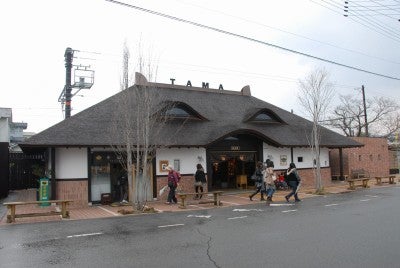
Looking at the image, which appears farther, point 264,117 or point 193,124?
point 264,117

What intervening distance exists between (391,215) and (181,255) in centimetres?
775

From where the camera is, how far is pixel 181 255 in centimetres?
746

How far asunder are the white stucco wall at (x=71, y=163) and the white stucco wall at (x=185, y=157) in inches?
140

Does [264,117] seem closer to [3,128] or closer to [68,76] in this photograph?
[68,76]

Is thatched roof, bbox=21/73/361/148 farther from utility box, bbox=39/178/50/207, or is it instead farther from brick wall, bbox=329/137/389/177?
brick wall, bbox=329/137/389/177

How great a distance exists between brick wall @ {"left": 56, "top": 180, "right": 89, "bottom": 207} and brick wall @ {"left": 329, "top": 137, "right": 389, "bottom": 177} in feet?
65.4

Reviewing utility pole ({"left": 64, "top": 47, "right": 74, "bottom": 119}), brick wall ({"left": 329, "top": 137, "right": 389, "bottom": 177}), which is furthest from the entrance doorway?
utility pole ({"left": 64, "top": 47, "right": 74, "bottom": 119})

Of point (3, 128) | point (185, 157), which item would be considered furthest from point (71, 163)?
point (3, 128)

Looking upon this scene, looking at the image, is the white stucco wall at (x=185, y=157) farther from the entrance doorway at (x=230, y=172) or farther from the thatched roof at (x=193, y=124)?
the entrance doorway at (x=230, y=172)

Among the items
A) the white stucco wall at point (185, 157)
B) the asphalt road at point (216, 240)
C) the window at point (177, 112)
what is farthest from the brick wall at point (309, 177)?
the asphalt road at point (216, 240)

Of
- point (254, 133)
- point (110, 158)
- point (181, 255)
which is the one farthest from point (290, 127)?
point (181, 255)

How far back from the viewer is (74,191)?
55.5ft

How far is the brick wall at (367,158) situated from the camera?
29.6 metres

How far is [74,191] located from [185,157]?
5.77m
